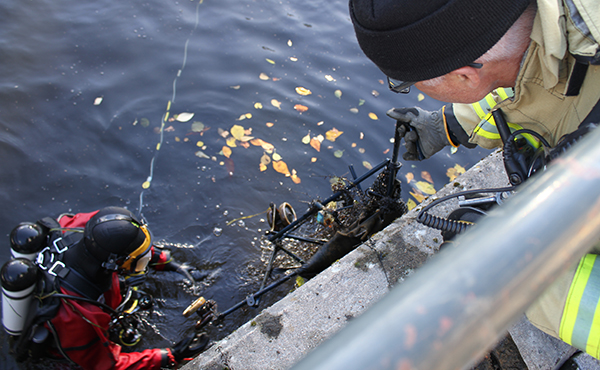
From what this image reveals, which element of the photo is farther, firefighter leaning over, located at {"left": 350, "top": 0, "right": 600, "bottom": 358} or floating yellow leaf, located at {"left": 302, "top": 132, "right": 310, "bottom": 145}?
floating yellow leaf, located at {"left": 302, "top": 132, "right": 310, "bottom": 145}

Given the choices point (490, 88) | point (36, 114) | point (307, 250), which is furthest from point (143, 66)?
point (490, 88)

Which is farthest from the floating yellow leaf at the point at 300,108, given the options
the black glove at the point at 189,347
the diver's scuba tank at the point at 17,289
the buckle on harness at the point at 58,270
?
the diver's scuba tank at the point at 17,289

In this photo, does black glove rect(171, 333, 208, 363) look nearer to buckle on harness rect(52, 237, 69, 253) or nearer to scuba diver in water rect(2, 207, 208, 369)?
scuba diver in water rect(2, 207, 208, 369)

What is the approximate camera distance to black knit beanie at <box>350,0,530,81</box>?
1.36 metres

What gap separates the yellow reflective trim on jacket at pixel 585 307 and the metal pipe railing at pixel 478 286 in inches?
36.2

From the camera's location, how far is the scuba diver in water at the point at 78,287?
297 centimetres

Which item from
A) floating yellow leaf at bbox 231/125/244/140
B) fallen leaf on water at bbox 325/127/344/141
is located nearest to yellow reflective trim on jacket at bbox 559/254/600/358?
fallen leaf on water at bbox 325/127/344/141

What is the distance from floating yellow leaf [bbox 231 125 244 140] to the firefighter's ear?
4428 mm

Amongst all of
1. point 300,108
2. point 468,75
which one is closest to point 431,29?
point 468,75

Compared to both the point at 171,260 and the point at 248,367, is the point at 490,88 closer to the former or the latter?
the point at 248,367

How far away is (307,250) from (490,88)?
11.1ft

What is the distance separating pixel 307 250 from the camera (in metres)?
4.72

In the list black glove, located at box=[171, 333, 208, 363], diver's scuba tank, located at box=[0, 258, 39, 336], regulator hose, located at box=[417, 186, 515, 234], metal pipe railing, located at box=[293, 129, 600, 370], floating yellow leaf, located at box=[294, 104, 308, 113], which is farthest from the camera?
floating yellow leaf, located at box=[294, 104, 308, 113]

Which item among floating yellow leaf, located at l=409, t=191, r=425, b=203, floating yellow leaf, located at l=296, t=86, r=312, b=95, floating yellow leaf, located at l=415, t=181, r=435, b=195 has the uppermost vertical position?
floating yellow leaf, located at l=296, t=86, r=312, b=95
